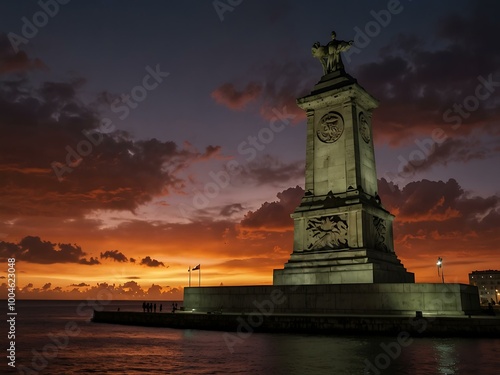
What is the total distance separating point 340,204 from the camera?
121 ft

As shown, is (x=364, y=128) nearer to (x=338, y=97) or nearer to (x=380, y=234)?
(x=338, y=97)

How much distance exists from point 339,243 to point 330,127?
977 cm

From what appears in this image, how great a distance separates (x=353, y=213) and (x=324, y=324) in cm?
943

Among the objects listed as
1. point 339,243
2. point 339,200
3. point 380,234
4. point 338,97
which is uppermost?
point 338,97

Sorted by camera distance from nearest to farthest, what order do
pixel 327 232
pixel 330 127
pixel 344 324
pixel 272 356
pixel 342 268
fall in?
pixel 272 356 < pixel 344 324 < pixel 342 268 < pixel 327 232 < pixel 330 127

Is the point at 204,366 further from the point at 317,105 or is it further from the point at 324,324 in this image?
the point at 317,105

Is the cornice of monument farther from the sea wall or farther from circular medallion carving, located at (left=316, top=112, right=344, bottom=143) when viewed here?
the sea wall

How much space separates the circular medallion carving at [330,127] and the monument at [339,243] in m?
0.08

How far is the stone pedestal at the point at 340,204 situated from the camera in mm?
35125

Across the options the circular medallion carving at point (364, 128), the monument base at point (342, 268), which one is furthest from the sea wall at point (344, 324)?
the circular medallion carving at point (364, 128)

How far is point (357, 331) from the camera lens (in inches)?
1126

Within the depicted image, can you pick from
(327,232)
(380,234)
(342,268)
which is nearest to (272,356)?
(342,268)

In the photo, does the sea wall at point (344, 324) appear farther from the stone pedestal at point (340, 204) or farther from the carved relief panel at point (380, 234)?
the carved relief panel at point (380, 234)

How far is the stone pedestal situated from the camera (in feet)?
115
